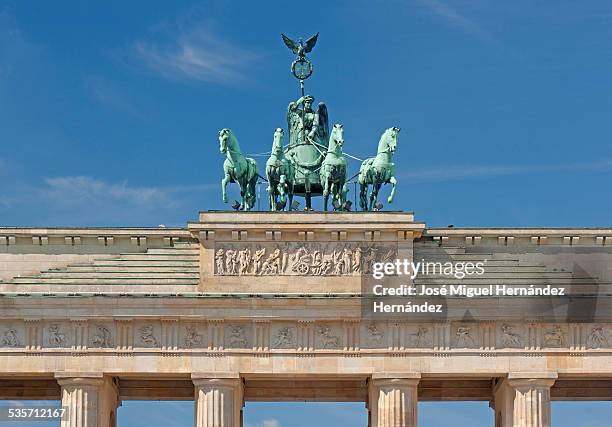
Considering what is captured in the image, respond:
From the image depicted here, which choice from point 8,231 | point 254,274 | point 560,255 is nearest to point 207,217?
point 254,274

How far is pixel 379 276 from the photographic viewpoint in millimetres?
65375

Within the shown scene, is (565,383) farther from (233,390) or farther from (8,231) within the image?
(8,231)

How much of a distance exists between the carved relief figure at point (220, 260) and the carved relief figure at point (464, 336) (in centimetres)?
864

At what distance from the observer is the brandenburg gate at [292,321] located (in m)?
64.6

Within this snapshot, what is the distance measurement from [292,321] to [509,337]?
303 inches

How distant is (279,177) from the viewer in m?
66.9

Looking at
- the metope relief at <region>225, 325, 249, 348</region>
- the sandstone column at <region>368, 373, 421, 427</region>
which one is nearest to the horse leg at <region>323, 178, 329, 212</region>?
the metope relief at <region>225, 325, 249, 348</region>

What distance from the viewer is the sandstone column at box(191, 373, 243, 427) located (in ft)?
211

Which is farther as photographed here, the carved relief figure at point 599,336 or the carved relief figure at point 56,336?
the carved relief figure at point 599,336

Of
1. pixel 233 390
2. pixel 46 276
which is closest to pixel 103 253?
pixel 46 276

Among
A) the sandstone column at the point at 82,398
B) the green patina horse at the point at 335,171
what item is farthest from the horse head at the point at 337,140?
the sandstone column at the point at 82,398

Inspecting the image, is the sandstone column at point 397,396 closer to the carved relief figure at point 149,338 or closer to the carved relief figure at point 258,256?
the carved relief figure at point 258,256

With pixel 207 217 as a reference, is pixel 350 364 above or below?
below

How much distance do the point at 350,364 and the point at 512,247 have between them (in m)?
7.32
